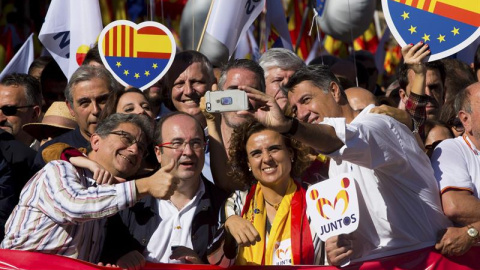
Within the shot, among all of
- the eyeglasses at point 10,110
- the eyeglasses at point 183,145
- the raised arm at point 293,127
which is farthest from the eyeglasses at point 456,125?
the eyeglasses at point 10,110

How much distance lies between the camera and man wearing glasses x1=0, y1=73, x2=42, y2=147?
25.8ft

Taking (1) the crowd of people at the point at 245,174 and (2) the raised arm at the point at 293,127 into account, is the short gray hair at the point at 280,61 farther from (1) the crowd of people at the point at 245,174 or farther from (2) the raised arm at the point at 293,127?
(2) the raised arm at the point at 293,127

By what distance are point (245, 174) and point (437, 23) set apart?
58.8 inches

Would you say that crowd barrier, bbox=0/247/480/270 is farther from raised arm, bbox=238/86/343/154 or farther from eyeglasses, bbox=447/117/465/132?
eyeglasses, bbox=447/117/465/132

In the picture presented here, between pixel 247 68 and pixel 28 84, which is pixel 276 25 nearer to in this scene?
pixel 247 68

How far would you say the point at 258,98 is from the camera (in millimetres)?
4918

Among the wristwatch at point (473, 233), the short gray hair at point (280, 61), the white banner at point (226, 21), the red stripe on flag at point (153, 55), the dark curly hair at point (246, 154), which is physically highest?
the white banner at point (226, 21)

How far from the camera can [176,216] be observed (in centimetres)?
636

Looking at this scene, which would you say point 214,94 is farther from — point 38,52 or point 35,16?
point 35,16

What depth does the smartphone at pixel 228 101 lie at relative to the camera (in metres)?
4.79

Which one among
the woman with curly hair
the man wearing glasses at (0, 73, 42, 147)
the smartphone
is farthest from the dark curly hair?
the man wearing glasses at (0, 73, 42, 147)

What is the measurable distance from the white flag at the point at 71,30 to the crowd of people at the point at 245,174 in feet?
4.68

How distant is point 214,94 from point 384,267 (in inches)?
59.8

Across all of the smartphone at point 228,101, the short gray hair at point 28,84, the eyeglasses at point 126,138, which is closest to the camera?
the smartphone at point 228,101
